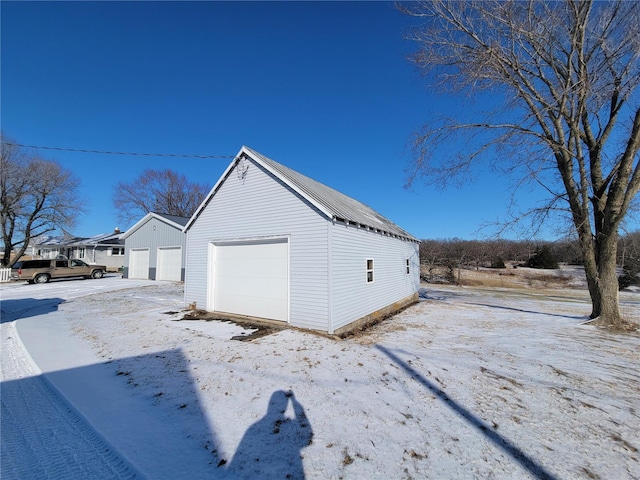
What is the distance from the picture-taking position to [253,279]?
855 centimetres

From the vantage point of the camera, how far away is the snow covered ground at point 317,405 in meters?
2.66

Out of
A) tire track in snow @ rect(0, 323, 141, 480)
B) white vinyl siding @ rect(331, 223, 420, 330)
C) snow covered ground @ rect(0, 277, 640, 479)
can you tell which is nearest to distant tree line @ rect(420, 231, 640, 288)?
white vinyl siding @ rect(331, 223, 420, 330)

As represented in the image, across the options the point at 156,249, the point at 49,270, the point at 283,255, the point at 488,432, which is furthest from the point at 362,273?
the point at 49,270

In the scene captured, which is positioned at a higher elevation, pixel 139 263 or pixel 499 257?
pixel 499 257

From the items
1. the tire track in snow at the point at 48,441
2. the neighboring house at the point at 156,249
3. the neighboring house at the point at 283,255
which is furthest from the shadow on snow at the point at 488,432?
the neighboring house at the point at 156,249

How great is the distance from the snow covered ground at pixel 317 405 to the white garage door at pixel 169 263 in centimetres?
1280

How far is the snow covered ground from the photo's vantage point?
266 cm

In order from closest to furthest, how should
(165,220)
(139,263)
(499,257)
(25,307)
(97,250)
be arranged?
1. (25,307)
2. (165,220)
3. (139,263)
4. (97,250)
5. (499,257)

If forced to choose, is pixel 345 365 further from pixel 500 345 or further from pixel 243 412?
pixel 500 345

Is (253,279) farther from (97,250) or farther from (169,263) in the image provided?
(97,250)

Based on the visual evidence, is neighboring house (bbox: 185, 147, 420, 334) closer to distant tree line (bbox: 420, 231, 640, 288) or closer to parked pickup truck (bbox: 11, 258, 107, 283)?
distant tree line (bbox: 420, 231, 640, 288)

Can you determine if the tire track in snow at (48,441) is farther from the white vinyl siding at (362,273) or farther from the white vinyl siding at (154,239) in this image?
the white vinyl siding at (154,239)

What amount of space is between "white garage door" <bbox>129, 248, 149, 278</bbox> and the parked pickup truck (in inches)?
95.7

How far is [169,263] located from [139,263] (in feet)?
11.6
